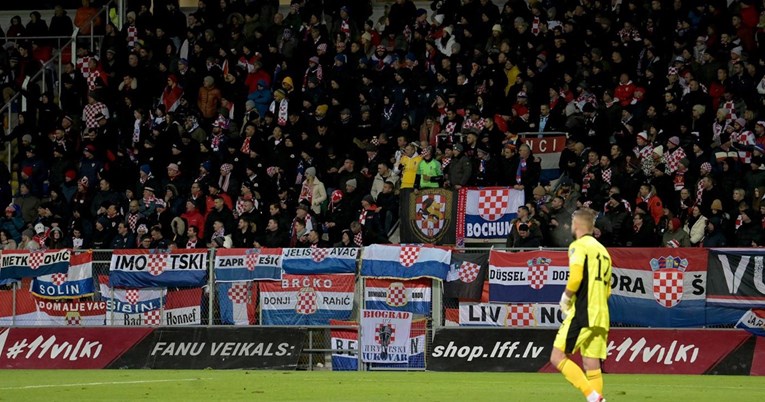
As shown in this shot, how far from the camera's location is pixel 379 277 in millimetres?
22516

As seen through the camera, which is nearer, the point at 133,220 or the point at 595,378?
the point at 595,378

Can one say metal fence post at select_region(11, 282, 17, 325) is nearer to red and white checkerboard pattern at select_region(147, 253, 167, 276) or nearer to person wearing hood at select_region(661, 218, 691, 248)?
red and white checkerboard pattern at select_region(147, 253, 167, 276)

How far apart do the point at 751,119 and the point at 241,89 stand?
1127 centimetres

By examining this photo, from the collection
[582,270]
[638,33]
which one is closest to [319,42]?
[638,33]

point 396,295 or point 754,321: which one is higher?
point 396,295

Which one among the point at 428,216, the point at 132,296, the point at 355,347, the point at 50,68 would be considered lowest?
the point at 355,347

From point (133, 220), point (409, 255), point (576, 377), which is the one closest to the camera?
point (576, 377)

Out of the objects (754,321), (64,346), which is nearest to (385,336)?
(64,346)

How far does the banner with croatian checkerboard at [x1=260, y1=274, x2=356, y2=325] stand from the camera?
22.7 m

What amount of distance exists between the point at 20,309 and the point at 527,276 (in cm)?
907

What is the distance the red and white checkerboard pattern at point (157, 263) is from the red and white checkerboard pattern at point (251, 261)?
1.48 meters

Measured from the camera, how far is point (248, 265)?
23.1m

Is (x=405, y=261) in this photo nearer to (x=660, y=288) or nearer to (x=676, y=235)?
(x=660, y=288)

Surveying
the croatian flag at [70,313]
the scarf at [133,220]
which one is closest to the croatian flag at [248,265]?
the croatian flag at [70,313]
